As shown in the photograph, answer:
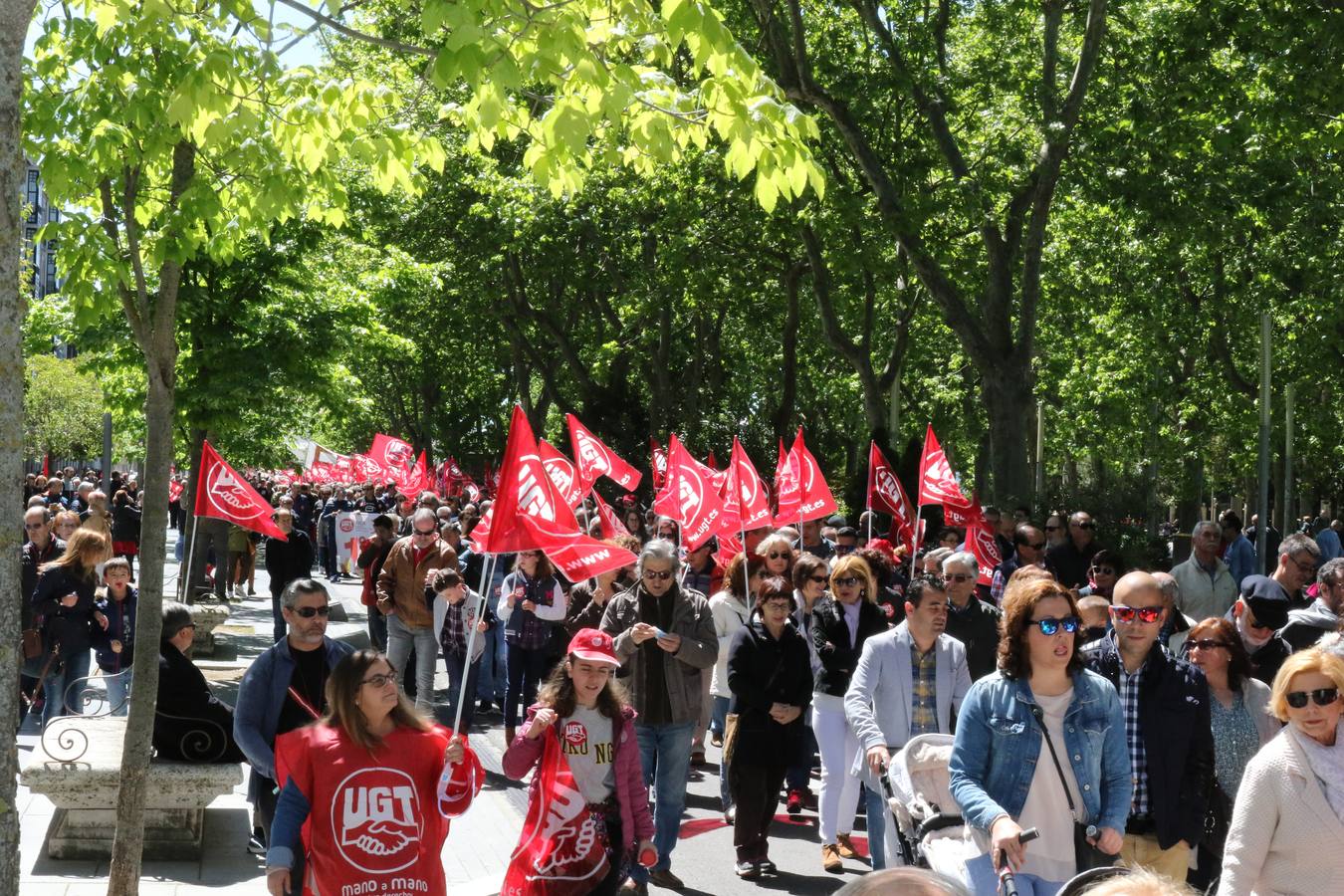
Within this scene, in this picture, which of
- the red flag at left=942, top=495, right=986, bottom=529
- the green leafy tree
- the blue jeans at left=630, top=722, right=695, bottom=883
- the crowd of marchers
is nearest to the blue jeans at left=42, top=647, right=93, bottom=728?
the crowd of marchers

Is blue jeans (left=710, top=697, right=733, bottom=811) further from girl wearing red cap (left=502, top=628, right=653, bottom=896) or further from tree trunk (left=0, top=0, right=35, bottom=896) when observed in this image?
tree trunk (left=0, top=0, right=35, bottom=896)

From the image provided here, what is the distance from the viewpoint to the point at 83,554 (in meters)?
11.7

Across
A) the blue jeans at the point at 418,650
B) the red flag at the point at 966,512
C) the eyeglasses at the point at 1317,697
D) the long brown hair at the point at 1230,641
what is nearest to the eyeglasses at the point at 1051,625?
the eyeglasses at the point at 1317,697

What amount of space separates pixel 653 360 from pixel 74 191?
2981 centimetres

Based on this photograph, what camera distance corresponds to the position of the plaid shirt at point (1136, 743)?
642 cm

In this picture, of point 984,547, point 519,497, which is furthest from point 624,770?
point 984,547

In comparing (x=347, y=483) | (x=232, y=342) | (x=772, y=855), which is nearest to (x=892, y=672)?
(x=772, y=855)

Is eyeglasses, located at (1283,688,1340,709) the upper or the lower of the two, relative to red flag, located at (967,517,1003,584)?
lower

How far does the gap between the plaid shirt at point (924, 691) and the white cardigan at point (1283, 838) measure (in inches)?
131

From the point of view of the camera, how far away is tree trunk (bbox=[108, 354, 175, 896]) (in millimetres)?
6516

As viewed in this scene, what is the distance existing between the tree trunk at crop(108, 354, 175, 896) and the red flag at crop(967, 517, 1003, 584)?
10376 millimetres

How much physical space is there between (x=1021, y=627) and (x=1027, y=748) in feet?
1.36

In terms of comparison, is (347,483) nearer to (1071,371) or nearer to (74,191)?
(1071,371)

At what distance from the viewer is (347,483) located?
171ft
